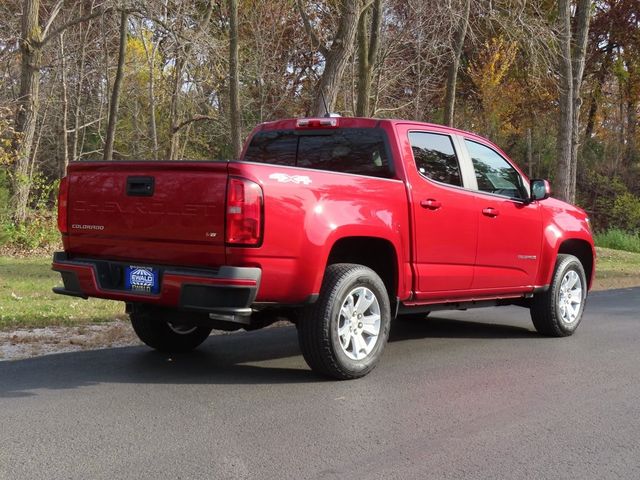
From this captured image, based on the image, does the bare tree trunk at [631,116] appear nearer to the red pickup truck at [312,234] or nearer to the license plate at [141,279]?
the red pickup truck at [312,234]

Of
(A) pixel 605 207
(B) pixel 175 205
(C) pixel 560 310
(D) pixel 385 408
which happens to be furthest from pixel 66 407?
(A) pixel 605 207

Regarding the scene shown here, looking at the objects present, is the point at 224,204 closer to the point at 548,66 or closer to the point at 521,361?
the point at 521,361

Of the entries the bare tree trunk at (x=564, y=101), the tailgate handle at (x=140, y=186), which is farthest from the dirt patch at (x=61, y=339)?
the bare tree trunk at (x=564, y=101)

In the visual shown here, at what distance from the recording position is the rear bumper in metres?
4.94

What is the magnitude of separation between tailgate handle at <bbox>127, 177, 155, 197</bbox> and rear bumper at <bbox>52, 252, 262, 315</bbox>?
536mm

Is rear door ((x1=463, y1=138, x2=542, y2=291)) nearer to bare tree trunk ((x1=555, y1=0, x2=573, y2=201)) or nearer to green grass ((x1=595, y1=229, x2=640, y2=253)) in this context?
bare tree trunk ((x1=555, y1=0, x2=573, y2=201))

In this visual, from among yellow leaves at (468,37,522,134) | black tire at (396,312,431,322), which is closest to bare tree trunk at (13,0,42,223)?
black tire at (396,312,431,322)

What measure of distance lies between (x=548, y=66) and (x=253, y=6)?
39.1ft

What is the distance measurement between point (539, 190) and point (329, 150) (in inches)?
92.1

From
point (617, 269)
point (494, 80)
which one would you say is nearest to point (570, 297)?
point (617, 269)

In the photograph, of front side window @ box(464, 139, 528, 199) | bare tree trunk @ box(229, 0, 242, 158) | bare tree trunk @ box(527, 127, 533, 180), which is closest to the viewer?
front side window @ box(464, 139, 528, 199)

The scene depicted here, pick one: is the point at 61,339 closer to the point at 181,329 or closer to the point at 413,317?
the point at 181,329

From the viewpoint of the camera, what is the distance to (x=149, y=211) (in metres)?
5.30

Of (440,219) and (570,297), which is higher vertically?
(440,219)
